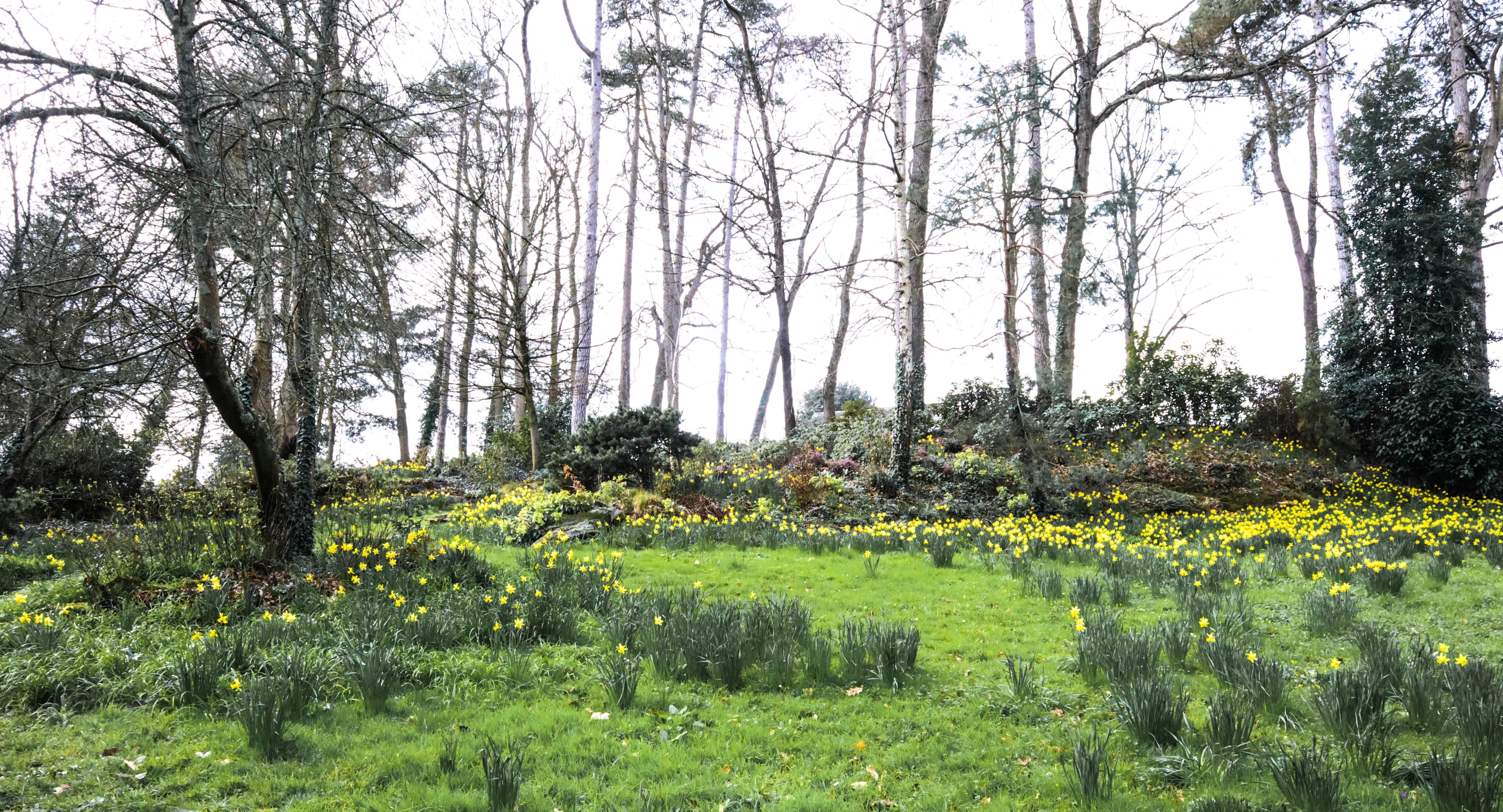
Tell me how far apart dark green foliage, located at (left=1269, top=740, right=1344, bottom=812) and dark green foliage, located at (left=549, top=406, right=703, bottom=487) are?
29.8 ft

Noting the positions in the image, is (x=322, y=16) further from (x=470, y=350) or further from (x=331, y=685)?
(x=470, y=350)

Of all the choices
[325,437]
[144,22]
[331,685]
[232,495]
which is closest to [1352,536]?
[331,685]

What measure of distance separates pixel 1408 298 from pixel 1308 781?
15332mm

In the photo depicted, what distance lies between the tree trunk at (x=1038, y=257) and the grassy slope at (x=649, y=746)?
33.4 feet

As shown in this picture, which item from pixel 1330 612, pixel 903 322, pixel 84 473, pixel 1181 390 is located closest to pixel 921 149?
pixel 903 322

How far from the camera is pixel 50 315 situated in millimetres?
5199

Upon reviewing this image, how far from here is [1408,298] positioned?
13.6 m

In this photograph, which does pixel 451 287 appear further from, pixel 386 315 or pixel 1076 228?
pixel 1076 228

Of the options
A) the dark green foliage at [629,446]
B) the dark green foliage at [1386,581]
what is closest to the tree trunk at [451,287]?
the dark green foliage at [629,446]

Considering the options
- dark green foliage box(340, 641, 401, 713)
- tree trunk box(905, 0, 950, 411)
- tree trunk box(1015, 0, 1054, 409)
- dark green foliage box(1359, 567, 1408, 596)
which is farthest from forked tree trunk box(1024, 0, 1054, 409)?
dark green foliage box(340, 641, 401, 713)

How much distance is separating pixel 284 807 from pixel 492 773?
3.03 ft

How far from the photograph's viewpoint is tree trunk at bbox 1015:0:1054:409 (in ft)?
46.8

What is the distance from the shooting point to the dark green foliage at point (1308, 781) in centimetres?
264

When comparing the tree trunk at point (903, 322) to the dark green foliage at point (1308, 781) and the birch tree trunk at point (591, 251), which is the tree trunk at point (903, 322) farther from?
the dark green foliage at point (1308, 781)
